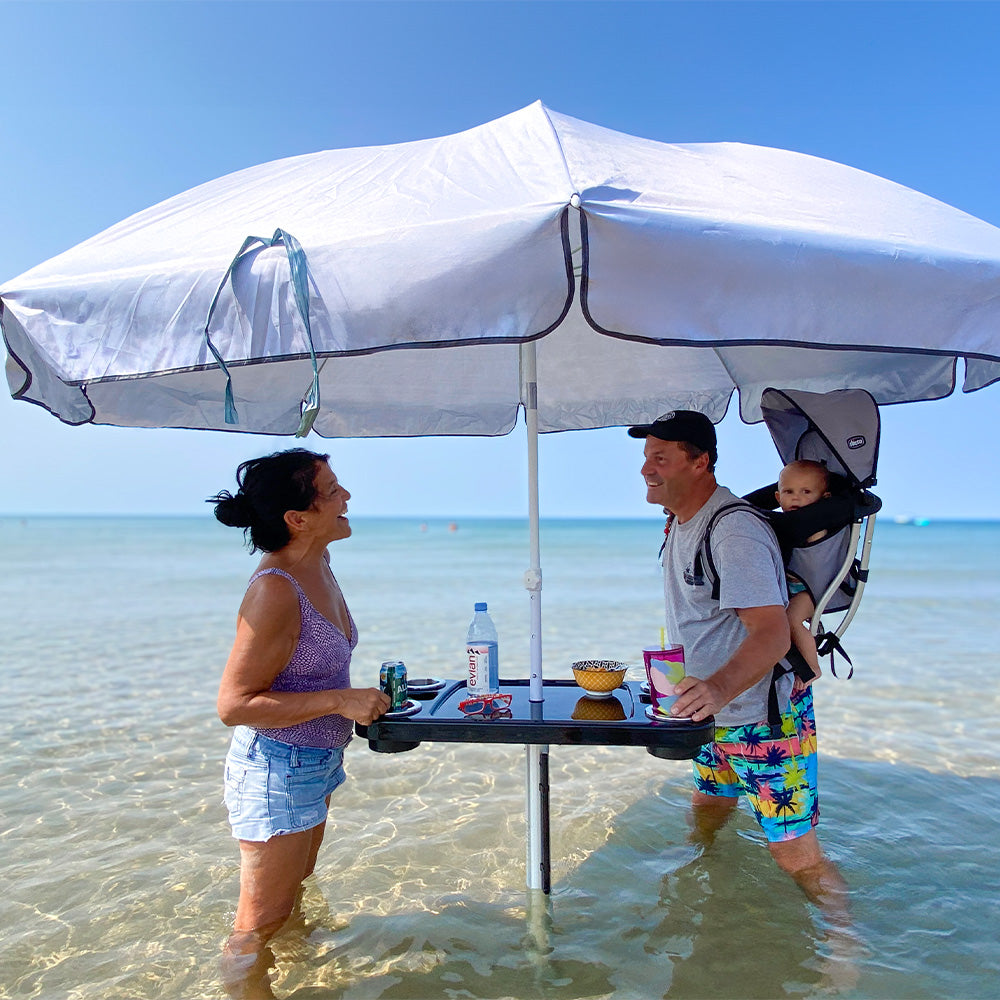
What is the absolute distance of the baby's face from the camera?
3.29 metres

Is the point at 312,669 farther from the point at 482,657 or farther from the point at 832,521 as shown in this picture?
the point at 832,521

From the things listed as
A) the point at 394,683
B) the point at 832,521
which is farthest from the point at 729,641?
the point at 394,683

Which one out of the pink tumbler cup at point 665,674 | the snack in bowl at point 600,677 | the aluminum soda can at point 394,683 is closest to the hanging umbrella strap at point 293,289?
the aluminum soda can at point 394,683

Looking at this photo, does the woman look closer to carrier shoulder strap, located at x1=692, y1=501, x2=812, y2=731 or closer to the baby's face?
carrier shoulder strap, located at x1=692, y1=501, x2=812, y2=731

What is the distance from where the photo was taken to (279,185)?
265 centimetres

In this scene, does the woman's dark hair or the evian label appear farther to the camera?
the evian label

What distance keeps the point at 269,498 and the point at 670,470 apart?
144 cm

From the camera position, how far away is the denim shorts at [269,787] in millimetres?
2615

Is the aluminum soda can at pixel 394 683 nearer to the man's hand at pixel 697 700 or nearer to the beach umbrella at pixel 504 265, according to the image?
the man's hand at pixel 697 700

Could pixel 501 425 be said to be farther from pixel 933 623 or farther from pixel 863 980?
pixel 933 623

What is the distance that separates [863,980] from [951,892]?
1.03m

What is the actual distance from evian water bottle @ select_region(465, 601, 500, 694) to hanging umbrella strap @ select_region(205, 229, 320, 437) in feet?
3.70

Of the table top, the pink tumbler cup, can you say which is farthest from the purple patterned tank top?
the pink tumbler cup

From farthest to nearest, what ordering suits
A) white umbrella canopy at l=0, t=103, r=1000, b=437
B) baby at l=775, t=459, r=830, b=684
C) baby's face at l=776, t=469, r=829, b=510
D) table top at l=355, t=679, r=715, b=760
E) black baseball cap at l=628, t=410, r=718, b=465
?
1. baby's face at l=776, t=469, r=829, b=510
2. baby at l=775, t=459, r=830, b=684
3. black baseball cap at l=628, t=410, r=718, b=465
4. table top at l=355, t=679, r=715, b=760
5. white umbrella canopy at l=0, t=103, r=1000, b=437
